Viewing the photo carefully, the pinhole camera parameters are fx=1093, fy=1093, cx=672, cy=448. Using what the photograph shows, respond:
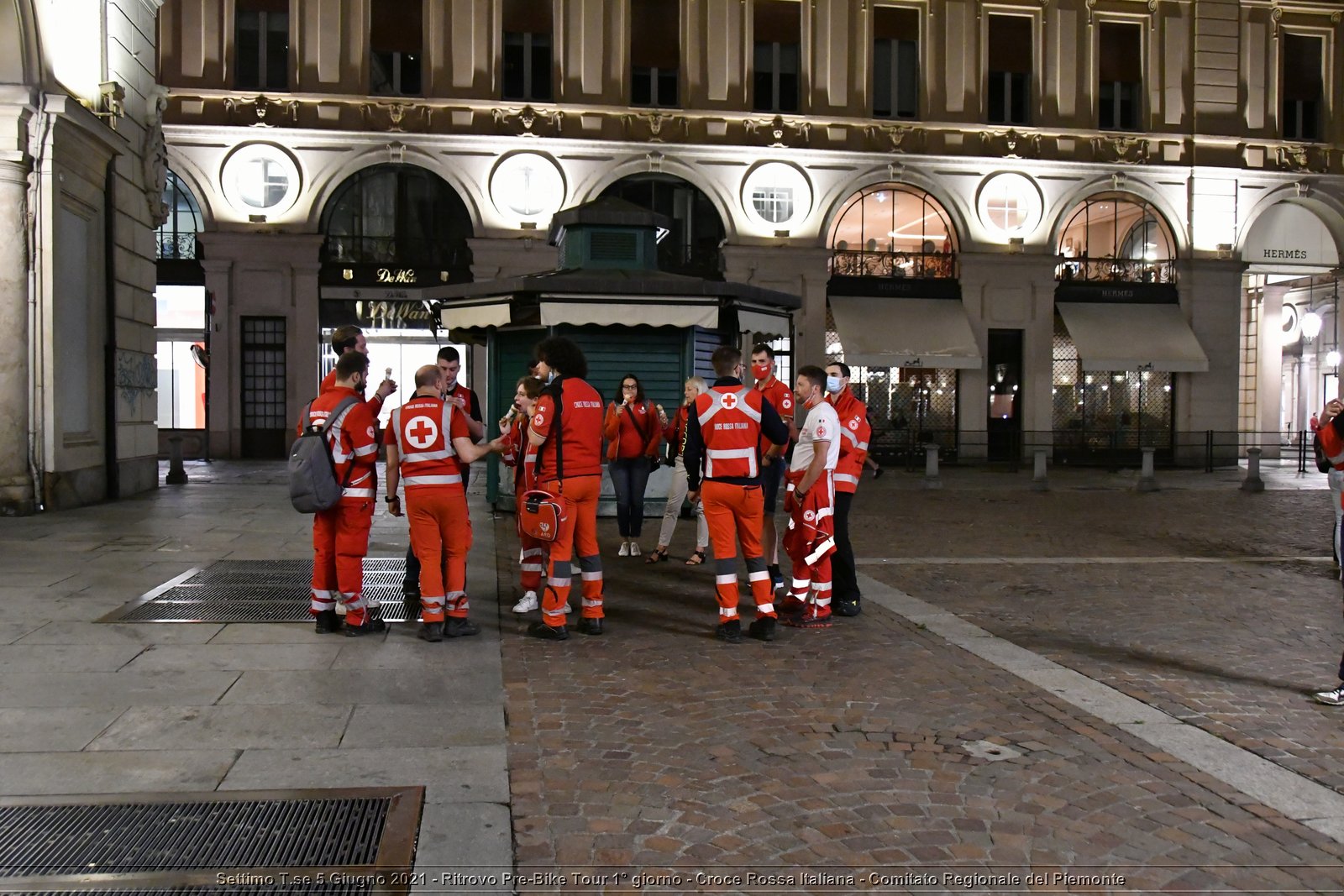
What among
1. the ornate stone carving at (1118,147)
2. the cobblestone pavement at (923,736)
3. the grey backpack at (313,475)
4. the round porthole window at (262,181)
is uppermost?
the ornate stone carving at (1118,147)

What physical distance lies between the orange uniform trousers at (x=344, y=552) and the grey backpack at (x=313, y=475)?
20cm

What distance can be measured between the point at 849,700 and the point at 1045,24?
1092 inches

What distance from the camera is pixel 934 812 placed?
4.32 metres

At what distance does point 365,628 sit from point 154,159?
13832mm

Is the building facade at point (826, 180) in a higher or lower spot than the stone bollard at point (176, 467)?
higher

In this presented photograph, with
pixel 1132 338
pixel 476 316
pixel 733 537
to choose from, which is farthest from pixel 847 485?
pixel 1132 338

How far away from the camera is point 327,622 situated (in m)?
7.44

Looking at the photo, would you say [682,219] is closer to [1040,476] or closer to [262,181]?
[262,181]

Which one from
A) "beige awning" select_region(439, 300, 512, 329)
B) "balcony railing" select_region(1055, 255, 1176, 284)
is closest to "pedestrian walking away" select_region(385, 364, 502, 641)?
"beige awning" select_region(439, 300, 512, 329)

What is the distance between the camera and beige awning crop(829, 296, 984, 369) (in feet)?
90.7

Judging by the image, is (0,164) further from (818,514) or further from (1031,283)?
(1031,283)

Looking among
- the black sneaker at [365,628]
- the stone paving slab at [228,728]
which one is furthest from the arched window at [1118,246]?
the stone paving slab at [228,728]

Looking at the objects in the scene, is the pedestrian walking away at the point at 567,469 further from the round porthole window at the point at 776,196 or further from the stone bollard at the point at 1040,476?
the round porthole window at the point at 776,196

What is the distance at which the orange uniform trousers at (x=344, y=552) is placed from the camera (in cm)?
730
